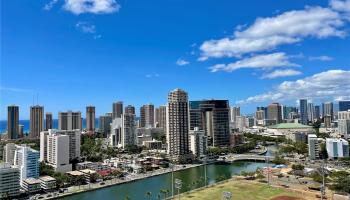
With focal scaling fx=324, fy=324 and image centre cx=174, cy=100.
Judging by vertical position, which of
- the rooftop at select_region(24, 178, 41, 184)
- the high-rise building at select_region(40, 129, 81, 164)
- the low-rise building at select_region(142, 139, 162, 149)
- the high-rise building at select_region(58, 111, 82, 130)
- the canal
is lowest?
the canal

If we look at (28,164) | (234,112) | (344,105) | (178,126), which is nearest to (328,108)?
(344,105)

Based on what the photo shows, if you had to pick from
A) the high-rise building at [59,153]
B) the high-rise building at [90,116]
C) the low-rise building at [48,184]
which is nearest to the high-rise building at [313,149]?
the high-rise building at [59,153]

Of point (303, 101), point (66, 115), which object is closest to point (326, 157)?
point (66, 115)

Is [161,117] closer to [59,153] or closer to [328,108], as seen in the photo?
[59,153]

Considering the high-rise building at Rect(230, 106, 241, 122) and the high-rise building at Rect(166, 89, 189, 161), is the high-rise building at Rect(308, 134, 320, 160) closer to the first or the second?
the high-rise building at Rect(166, 89, 189, 161)

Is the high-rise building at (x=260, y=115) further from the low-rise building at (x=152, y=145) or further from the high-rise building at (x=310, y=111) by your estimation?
the low-rise building at (x=152, y=145)

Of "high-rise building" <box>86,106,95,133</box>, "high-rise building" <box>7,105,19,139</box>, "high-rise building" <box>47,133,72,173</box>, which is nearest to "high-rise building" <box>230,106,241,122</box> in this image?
"high-rise building" <box>86,106,95,133</box>

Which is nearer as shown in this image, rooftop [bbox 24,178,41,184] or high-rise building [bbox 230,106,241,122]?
rooftop [bbox 24,178,41,184]
